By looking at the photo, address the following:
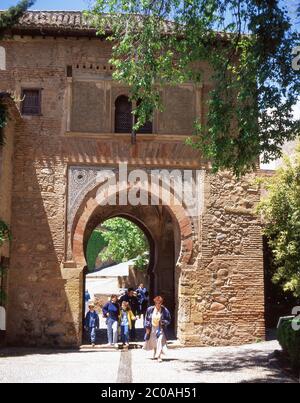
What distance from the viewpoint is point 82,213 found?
1269 cm

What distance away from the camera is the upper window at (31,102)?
13.0 metres

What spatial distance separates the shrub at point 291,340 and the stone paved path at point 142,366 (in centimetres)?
34

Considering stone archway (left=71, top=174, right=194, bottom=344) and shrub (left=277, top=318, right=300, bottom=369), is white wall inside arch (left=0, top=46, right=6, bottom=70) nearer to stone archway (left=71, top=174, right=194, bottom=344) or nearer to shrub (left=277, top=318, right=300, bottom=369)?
stone archway (left=71, top=174, right=194, bottom=344)

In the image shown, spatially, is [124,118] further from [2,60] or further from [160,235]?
[160,235]

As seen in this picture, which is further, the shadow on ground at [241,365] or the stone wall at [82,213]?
the stone wall at [82,213]

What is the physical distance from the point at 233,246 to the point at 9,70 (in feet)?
23.8

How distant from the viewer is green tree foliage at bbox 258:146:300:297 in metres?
11.5

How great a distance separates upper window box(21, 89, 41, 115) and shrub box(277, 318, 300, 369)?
7.84 metres

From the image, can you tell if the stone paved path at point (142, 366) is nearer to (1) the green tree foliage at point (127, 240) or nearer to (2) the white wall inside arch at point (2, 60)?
(2) the white wall inside arch at point (2, 60)

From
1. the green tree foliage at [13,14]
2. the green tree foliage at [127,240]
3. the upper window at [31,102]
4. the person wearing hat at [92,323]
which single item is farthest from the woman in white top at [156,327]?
the green tree foliage at [127,240]

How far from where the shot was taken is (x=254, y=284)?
42.2ft

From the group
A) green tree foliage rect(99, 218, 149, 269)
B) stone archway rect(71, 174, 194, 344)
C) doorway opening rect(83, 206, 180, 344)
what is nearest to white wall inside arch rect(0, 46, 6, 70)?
stone archway rect(71, 174, 194, 344)

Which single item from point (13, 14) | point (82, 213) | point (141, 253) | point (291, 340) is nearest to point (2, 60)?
point (13, 14)

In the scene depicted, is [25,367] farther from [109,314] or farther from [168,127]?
[168,127]
